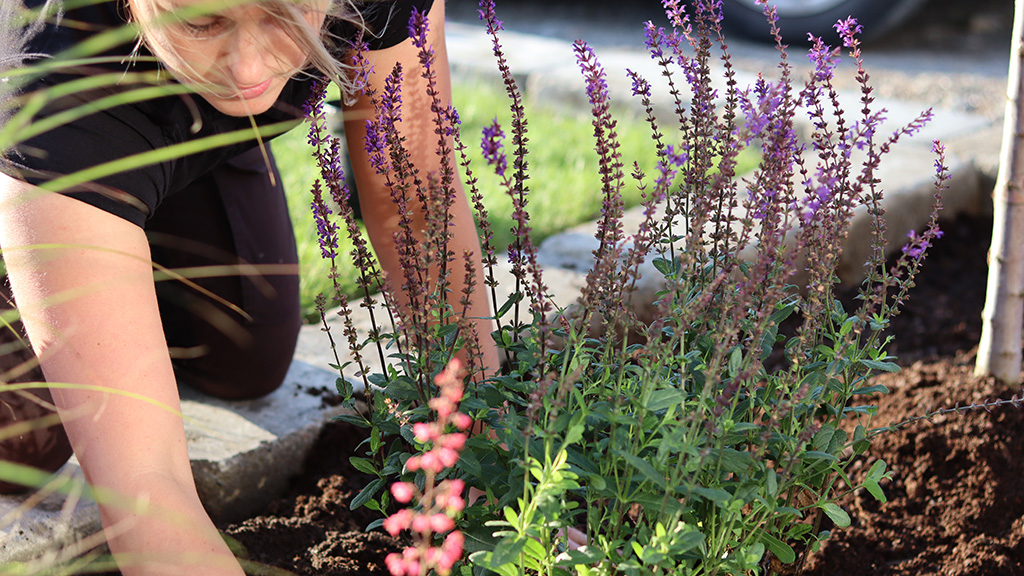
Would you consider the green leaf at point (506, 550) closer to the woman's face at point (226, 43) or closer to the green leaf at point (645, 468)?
the green leaf at point (645, 468)

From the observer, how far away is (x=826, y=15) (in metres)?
5.86

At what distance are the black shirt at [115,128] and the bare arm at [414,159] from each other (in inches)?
3.2

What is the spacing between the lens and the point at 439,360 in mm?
1446

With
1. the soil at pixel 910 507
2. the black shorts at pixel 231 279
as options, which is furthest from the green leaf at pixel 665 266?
the black shorts at pixel 231 279

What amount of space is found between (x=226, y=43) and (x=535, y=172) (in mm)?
2808

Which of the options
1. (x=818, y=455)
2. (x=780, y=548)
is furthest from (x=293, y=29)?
(x=780, y=548)

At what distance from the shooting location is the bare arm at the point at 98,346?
141 centimetres

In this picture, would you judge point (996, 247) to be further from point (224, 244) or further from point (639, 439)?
point (224, 244)

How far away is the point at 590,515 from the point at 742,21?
5421 mm

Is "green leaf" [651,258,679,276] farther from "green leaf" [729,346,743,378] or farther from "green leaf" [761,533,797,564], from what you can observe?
"green leaf" [761,533,797,564]

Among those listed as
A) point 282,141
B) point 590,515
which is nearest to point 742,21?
point 282,141

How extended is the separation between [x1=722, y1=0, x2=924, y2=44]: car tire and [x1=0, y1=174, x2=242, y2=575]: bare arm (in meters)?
5.05

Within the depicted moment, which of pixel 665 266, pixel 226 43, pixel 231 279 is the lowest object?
pixel 231 279

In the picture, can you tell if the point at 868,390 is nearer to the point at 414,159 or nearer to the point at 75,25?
the point at 414,159
